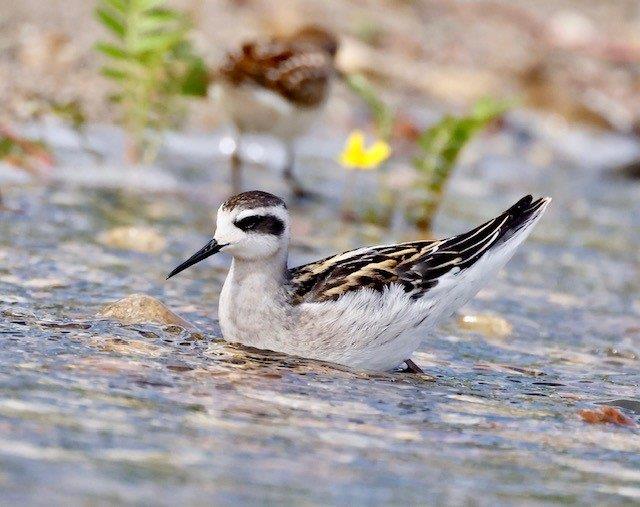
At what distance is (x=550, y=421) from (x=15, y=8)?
9619 mm

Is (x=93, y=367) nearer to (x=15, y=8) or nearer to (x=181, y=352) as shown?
(x=181, y=352)

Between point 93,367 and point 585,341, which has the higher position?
point 585,341

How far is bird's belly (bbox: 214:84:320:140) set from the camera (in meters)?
11.1

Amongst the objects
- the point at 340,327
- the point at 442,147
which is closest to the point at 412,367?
the point at 340,327

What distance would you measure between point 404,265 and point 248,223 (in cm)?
77

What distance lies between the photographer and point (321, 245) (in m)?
9.43

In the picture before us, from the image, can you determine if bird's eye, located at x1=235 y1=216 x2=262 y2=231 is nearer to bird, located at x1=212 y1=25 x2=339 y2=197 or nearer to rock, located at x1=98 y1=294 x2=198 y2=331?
rock, located at x1=98 y1=294 x2=198 y2=331

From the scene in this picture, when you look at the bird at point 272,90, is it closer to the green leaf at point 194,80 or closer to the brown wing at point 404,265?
the green leaf at point 194,80

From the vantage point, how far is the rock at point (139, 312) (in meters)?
6.39

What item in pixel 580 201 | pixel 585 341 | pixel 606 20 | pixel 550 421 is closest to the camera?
pixel 550 421

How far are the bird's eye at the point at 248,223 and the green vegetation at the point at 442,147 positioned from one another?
3.89 m

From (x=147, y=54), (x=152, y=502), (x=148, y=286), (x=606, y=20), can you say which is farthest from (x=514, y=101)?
(x=606, y=20)

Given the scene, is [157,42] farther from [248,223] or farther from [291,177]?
[248,223]

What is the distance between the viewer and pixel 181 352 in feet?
19.5
